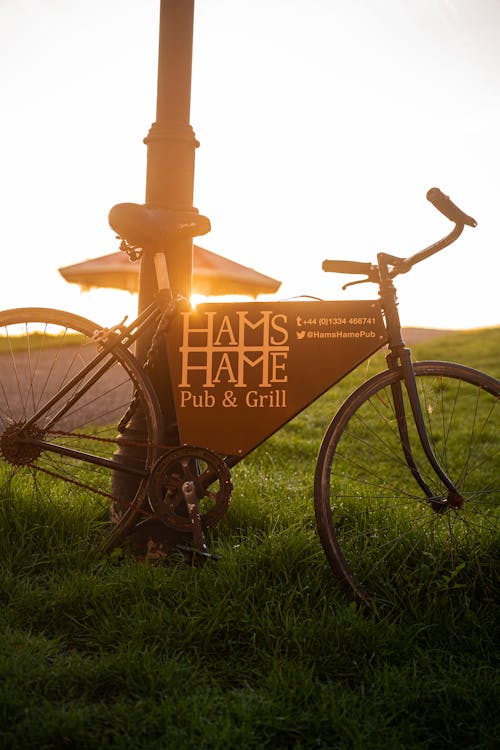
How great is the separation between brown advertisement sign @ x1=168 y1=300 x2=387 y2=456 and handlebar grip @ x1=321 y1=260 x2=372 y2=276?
0.14 m

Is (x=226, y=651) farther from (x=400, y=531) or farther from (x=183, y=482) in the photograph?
(x=400, y=531)

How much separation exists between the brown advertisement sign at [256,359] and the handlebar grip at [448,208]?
1.57ft

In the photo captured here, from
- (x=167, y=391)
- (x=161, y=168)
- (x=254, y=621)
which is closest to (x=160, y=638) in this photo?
(x=254, y=621)

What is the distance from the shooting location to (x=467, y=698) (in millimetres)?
2238

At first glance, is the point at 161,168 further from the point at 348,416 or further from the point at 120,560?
the point at 120,560

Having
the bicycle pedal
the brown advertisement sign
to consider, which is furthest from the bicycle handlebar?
the bicycle pedal

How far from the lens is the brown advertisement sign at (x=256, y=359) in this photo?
2.98 meters

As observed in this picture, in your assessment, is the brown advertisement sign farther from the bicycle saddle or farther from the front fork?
the bicycle saddle

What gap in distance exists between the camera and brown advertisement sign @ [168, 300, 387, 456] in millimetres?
2980

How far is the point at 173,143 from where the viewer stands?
338cm

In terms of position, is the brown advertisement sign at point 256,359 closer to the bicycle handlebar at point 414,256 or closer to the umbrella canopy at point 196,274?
the bicycle handlebar at point 414,256

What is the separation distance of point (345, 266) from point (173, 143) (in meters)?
1.09

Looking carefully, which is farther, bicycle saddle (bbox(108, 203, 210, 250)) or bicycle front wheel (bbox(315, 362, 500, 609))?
bicycle saddle (bbox(108, 203, 210, 250))

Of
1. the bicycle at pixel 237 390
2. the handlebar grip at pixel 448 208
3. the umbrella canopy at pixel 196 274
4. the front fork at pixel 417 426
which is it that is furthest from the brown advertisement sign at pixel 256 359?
the umbrella canopy at pixel 196 274
